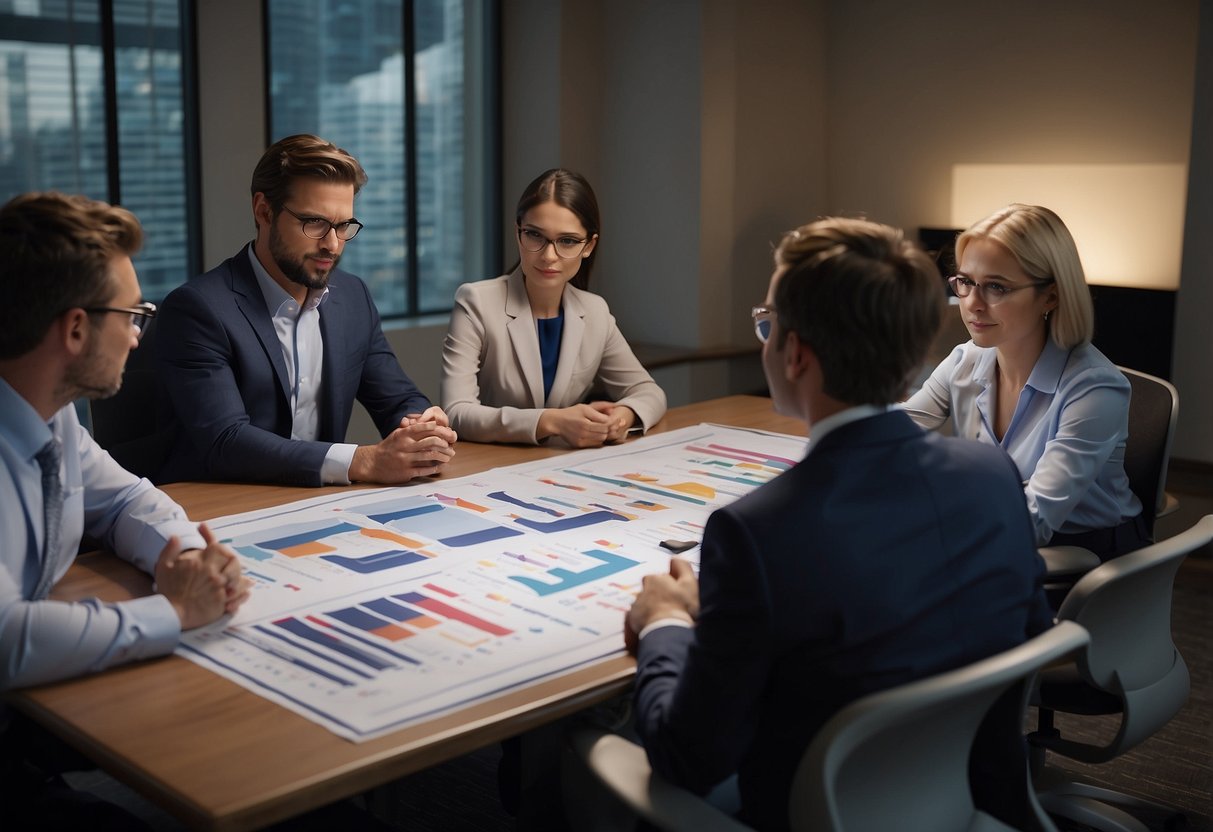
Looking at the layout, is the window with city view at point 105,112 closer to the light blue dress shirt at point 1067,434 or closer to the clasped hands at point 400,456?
the clasped hands at point 400,456

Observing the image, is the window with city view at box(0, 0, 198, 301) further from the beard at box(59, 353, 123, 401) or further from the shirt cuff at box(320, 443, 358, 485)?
the beard at box(59, 353, 123, 401)

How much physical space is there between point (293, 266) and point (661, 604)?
59.6 inches

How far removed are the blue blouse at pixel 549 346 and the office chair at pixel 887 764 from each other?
1847mm

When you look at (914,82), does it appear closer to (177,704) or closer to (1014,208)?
(1014,208)

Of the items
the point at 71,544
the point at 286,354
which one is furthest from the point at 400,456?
the point at 71,544

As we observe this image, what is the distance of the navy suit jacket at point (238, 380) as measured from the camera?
2.56m

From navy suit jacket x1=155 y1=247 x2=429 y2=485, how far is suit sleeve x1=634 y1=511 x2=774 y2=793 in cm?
131

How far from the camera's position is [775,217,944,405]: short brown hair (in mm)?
1438

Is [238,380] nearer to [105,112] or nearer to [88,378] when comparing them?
[88,378]

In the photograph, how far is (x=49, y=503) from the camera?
5.78ft

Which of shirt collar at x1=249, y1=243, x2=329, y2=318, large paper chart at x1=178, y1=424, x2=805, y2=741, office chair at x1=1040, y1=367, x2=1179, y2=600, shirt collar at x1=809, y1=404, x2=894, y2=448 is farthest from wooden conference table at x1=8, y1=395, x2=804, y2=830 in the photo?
office chair at x1=1040, y1=367, x2=1179, y2=600

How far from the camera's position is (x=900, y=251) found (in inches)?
57.7

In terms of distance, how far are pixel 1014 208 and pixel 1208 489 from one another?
3029 millimetres

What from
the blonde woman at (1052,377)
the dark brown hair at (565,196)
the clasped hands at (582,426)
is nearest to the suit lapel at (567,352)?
the dark brown hair at (565,196)
